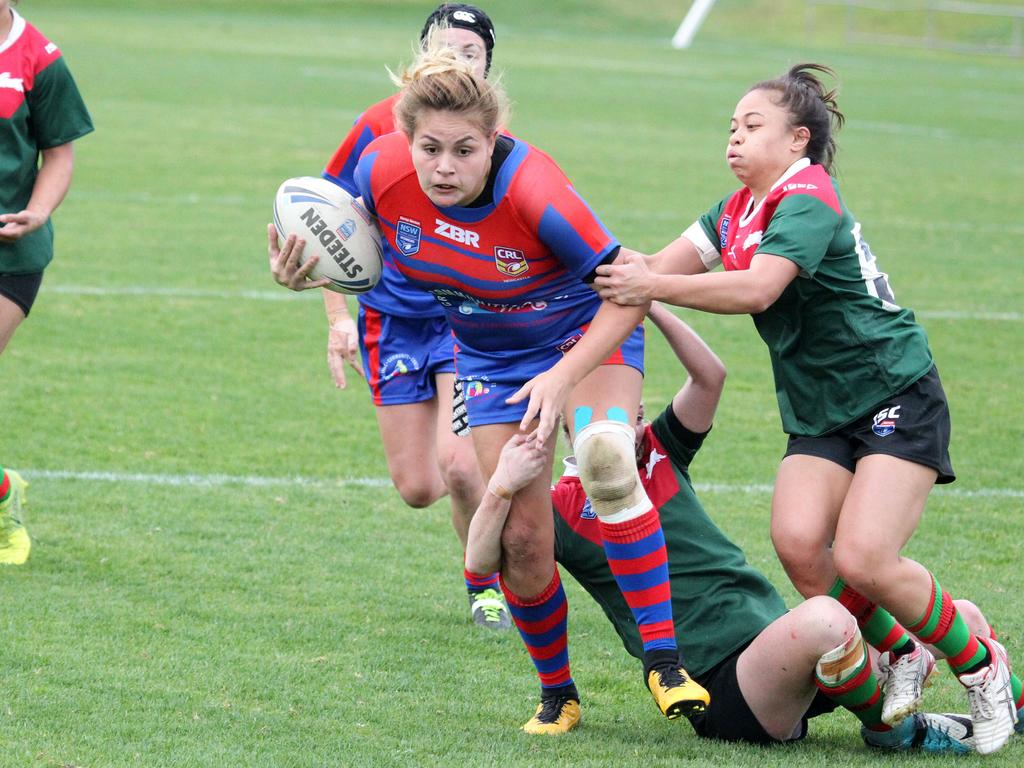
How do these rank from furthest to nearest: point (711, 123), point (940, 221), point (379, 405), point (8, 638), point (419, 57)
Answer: point (711, 123), point (940, 221), point (379, 405), point (8, 638), point (419, 57)

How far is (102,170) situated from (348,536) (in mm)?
10563

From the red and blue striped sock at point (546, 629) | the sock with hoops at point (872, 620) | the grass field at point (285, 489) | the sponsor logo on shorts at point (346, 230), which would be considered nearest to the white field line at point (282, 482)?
the grass field at point (285, 489)

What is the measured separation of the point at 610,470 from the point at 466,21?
2101mm

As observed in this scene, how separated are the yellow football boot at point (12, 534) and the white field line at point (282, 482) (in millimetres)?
1035

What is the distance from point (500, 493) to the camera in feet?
13.7

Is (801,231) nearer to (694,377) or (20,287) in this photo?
(694,377)

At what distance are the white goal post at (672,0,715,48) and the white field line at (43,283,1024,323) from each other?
31.9 metres

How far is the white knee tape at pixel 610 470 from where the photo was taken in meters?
4.05

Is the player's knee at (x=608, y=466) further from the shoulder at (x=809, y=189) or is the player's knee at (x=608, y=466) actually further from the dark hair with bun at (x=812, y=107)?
the dark hair with bun at (x=812, y=107)

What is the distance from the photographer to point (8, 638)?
15.7 ft

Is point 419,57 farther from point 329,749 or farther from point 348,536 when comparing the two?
point 348,536

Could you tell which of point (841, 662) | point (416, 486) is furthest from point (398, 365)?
point (841, 662)

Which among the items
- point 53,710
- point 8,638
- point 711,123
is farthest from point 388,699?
point 711,123

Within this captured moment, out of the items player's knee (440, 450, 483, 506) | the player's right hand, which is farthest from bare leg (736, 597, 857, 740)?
the player's right hand
